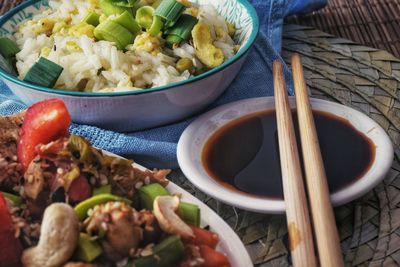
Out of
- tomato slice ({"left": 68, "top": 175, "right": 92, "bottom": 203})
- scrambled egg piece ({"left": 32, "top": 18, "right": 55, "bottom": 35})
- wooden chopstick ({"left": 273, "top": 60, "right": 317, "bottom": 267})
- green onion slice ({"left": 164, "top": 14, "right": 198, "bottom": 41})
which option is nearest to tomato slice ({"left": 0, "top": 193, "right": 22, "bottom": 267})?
tomato slice ({"left": 68, "top": 175, "right": 92, "bottom": 203})

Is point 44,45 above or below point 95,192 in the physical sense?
below

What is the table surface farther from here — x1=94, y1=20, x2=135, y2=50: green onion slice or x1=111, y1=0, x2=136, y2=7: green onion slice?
x1=111, y1=0, x2=136, y2=7: green onion slice

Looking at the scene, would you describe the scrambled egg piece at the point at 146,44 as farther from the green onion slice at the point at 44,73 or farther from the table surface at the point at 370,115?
the table surface at the point at 370,115

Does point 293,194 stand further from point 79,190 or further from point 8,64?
point 8,64

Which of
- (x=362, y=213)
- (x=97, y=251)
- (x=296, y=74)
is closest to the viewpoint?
(x=97, y=251)

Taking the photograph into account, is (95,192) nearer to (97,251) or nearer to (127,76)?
(97,251)

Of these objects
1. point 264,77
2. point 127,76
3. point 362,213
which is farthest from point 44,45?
point 362,213
